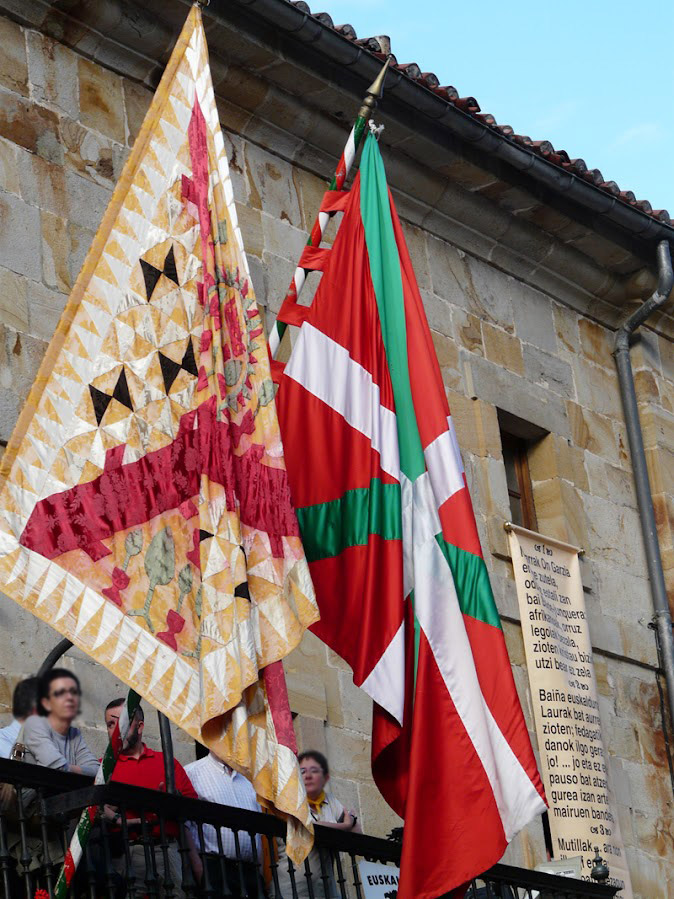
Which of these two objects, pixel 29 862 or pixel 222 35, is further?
pixel 222 35

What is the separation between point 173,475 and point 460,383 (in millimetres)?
5533

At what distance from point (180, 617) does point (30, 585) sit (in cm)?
56

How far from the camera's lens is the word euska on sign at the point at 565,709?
412 inches

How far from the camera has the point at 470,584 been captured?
6.49m

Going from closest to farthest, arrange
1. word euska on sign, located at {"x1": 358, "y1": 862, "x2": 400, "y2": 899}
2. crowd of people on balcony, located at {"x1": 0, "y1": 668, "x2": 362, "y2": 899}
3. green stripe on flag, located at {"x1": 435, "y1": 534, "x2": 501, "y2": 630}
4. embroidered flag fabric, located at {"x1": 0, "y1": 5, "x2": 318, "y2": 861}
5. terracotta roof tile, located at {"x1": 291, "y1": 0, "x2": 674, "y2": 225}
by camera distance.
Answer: embroidered flag fabric, located at {"x1": 0, "y1": 5, "x2": 318, "y2": 861}
crowd of people on balcony, located at {"x1": 0, "y1": 668, "x2": 362, "y2": 899}
green stripe on flag, located at {"x1": 435, "y1": 534, "x2": 501, "y2": 630}
word euska on sign, located at {"x1": 358, "y1": 862, "x2": 400, "y2": 899}
terracotta roof tile, located at {"x1": 291, "y1": 0, "x2": 674, "y2": 225}

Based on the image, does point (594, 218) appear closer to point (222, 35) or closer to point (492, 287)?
point (492, 287)

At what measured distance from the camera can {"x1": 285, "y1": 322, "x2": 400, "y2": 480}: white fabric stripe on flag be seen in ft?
21.5

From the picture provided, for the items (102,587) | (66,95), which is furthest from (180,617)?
(66,95)

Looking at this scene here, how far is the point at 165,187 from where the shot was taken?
6156mm

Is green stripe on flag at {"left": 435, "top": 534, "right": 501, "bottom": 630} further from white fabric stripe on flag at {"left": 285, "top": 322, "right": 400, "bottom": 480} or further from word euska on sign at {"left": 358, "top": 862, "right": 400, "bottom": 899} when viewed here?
word euska on sign at {"left": 358, "top": 862, "right": 400, "bottom": 899}

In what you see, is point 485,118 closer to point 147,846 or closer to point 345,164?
point 345,164

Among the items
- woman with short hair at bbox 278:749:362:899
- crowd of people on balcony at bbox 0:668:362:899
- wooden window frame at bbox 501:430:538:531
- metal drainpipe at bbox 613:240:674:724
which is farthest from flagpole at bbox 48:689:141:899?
metal drainpipe at bbox 613:240:674:724

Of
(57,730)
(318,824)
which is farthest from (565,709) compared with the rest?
(57,730)

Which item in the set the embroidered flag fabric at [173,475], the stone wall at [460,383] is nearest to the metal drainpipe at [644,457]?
the stone wall at [460,383]
